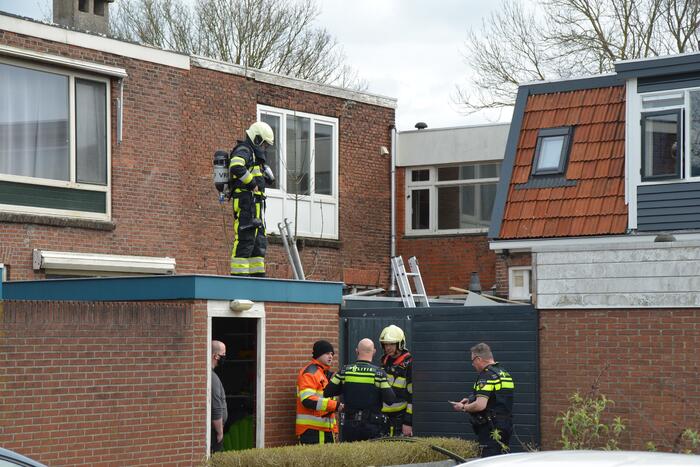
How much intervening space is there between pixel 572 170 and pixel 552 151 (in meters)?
0.53

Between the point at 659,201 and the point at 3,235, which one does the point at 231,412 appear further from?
the point at 659,201

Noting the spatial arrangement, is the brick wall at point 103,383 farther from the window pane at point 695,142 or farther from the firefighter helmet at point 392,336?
the window pane at point 695,142

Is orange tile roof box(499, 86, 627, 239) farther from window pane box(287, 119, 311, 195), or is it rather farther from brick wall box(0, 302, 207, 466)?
brick wall box(0, 302, 207, 466)

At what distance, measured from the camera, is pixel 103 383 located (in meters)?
11.7

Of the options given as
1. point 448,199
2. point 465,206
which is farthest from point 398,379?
point 448,199

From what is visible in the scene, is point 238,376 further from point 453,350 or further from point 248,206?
point 453,350

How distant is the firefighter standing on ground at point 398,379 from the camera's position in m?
13.2

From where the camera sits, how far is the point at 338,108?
23.1 meters

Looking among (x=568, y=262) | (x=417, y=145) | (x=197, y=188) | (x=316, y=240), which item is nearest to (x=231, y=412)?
(x=568, y=262)

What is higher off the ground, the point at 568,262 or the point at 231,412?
the point at 568,262

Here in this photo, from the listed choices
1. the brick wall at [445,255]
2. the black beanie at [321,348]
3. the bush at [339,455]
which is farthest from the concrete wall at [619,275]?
the brick wall at [445,255]

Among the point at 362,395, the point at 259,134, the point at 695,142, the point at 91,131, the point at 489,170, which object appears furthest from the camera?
the point at 489,170

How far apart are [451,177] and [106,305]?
14.2 metres

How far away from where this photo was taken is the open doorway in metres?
14.0
